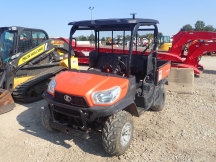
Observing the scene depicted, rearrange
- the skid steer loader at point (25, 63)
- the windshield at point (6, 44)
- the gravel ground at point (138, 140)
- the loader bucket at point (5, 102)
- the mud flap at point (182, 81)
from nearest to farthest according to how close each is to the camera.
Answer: the gravel ground at point (138, 140), the loader bucket at point (5, 102), the skid steer loader at point (25, 63), the windshield at point (6, 44), the mud flap at point (182, 81)

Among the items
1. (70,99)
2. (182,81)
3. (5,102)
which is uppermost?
(70,99)

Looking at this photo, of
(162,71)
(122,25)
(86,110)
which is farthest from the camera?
(162,71)

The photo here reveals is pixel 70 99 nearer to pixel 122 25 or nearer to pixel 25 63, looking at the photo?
pixel 122 25

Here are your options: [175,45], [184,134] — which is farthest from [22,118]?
[175,45]

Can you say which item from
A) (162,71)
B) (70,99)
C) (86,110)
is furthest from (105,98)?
(162,71)

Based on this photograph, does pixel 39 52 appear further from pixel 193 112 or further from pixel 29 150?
pixel 193 112

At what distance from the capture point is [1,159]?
11.1 feet

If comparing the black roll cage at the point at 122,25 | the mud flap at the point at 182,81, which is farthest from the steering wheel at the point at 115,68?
the mud flap at the point at 182,81

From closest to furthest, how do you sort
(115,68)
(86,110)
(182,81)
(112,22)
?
(86,110) < (112,22) < (115,68) < (182,81)

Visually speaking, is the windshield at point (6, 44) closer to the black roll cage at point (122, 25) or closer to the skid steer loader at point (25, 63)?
the skid steer loader at point (25, 63)

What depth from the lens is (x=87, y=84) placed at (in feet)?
11.2

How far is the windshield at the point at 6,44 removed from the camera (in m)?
6.10

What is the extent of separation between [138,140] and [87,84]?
4.41 ft

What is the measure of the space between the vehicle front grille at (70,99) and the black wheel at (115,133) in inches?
17.8
